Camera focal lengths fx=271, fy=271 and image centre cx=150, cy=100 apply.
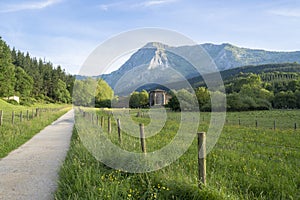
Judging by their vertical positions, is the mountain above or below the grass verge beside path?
above

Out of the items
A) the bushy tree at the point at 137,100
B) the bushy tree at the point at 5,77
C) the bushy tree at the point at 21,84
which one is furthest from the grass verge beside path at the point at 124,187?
the bushy tree at the point at 21,84

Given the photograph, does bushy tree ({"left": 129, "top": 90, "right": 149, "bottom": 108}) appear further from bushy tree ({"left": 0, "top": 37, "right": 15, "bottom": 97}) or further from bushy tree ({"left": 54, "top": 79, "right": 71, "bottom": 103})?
bushy tree ({"left": 54, "top": 79, "right": 71, "bottom": 103})

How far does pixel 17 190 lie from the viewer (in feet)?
18.3

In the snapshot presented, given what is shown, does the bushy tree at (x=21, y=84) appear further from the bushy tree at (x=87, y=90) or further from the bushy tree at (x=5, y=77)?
the bushy tree at (x=87, y=90)

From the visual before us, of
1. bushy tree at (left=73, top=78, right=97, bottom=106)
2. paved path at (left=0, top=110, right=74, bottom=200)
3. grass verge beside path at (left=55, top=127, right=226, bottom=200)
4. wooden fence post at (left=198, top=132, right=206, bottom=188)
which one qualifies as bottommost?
paved path at (left=0, top=110, right=74, bottom=200)

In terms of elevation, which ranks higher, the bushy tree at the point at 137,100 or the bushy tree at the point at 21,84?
the bushy tree at the point at 21,84

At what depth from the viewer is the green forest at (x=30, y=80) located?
2408 inches

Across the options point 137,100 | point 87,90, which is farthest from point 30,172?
point 137,100

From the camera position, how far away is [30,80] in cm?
7962

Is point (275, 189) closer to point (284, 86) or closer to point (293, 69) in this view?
point (284, 86)

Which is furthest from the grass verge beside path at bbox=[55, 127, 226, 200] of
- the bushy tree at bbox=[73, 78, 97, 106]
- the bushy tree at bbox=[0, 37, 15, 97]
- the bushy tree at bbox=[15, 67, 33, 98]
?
the bushy tree at bbox=[15, 67, 33, 98]

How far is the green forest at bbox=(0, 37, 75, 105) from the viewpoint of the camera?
6117 cm

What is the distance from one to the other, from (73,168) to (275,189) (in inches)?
174

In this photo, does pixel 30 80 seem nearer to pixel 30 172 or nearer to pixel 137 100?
pixel 137 100
